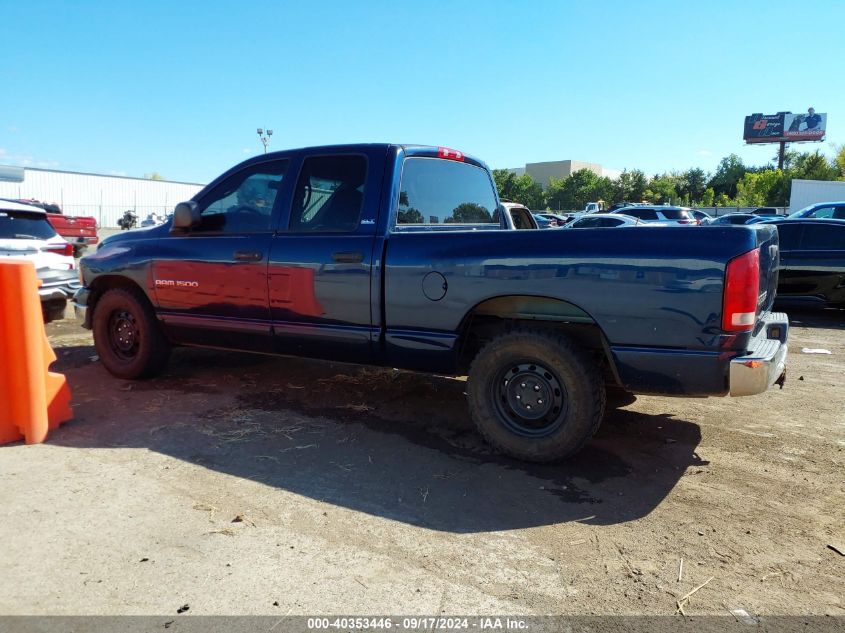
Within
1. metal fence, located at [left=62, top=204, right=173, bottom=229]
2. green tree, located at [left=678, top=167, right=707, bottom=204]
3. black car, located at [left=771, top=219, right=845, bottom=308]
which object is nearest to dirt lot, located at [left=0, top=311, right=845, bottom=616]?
black car, located at [left=771, top=219, right=845, bottom=308]

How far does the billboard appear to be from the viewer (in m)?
69.9

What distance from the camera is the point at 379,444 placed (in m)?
4.23

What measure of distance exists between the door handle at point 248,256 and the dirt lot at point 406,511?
49.1 inches

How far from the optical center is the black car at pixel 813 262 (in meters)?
9.41

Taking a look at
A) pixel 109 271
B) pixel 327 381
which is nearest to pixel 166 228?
pixel 109 271

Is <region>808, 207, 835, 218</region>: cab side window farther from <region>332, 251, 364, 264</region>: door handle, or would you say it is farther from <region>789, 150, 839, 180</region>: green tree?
<region>789, 150, 839, 180</region>: green tree

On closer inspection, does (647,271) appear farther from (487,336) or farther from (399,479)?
(399,479)

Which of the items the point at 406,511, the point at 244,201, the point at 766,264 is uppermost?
the point at 244,201

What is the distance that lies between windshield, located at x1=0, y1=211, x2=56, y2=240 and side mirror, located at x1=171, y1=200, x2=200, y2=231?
4.67 meters

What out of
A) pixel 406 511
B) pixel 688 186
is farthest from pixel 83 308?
pixel 688 186

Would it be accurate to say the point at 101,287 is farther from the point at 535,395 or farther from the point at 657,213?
the point at 657,213

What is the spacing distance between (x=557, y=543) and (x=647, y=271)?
1539mm

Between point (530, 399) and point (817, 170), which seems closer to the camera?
point (530, 399)

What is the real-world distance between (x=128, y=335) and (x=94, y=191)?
57111 mm
